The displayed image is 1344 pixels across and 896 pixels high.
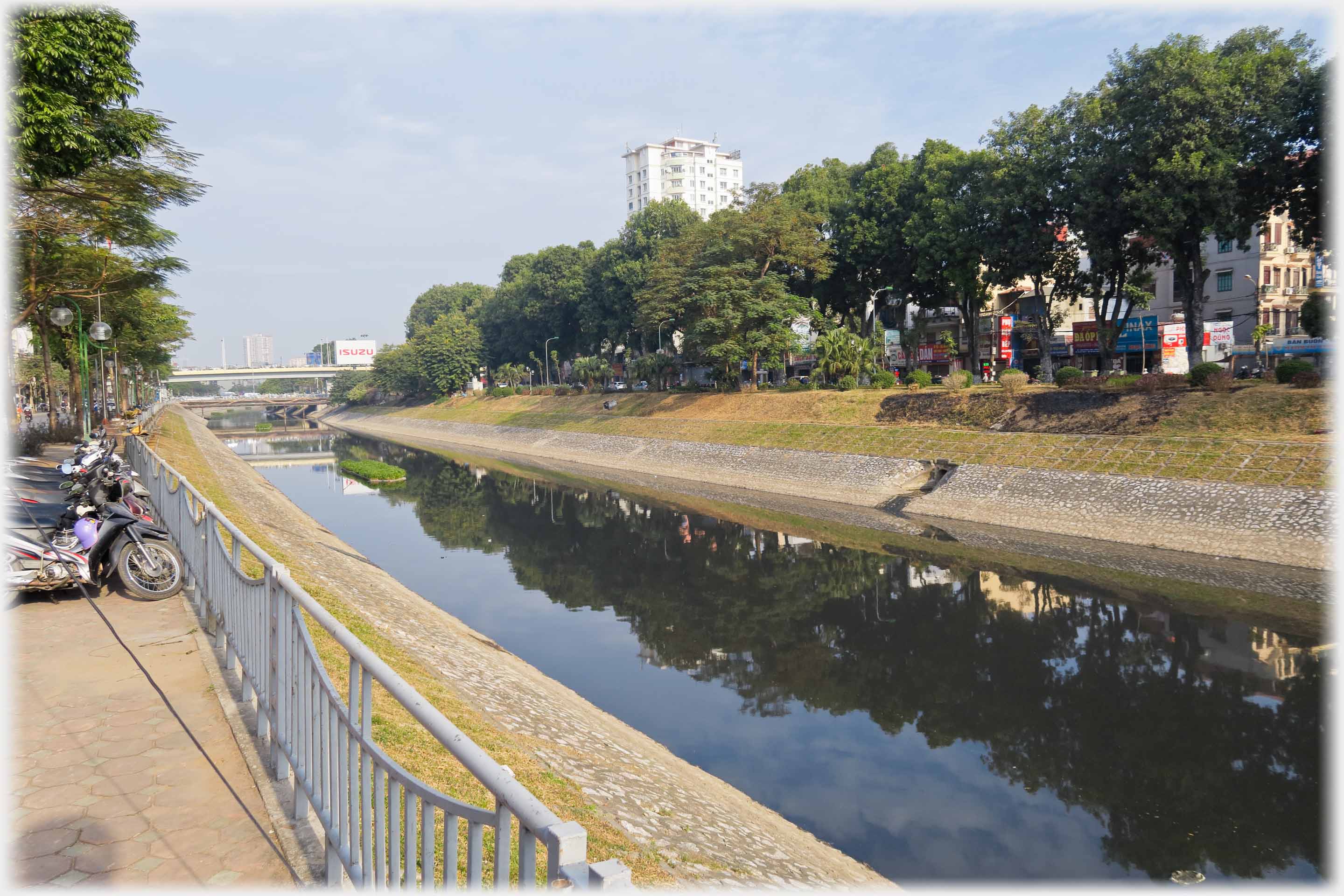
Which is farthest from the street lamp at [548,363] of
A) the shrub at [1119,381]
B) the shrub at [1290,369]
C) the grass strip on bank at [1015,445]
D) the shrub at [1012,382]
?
the shrub at [1290,369]

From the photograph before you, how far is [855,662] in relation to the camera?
15719 mm

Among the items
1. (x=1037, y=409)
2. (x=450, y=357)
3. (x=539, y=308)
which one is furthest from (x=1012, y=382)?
(x=450, y=357)

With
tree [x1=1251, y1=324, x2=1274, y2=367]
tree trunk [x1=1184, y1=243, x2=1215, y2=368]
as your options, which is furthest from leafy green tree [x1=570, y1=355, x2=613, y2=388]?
tree trunk [x1=1184, y1=243, x2=1215, y2=368]

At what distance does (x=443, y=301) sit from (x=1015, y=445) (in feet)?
398

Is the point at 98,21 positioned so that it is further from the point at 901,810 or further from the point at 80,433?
the point at 80,433

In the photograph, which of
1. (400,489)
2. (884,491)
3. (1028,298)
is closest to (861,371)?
(884,491)

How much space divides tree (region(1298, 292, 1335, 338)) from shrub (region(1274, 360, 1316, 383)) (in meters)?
14.1

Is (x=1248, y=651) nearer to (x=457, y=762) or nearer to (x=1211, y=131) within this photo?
(x=457, y=762)

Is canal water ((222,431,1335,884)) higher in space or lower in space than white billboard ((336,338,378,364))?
lower

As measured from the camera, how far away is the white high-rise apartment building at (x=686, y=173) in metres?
142

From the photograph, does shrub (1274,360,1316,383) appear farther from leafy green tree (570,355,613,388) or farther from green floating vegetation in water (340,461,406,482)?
leafy green tree (570,355,613,388)

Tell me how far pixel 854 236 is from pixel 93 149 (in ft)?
136

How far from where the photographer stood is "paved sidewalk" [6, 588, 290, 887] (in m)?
4.61

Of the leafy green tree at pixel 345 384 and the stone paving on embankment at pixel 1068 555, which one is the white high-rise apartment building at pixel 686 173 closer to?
the leafy green tree at pixel 345 384
